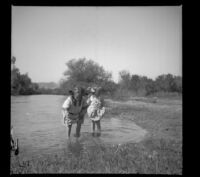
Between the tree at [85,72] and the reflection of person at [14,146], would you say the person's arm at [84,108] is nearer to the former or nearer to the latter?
the tree at [85,72]

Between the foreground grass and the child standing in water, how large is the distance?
0.66ft

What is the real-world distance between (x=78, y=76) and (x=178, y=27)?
2.10 metres

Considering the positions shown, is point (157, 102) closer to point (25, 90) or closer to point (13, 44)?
point (25, 90)

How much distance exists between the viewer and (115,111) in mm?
4898

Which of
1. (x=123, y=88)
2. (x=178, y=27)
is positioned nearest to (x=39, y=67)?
(x=123, y=88)

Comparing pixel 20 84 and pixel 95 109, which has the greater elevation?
pixel 20 84

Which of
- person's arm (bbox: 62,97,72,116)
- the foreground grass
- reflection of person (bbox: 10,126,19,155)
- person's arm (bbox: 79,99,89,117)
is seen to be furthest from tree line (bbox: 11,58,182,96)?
reflection of person (bbox: 10,126,19,155)


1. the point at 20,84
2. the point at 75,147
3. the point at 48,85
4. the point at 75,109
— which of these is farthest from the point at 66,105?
the point at 20,84

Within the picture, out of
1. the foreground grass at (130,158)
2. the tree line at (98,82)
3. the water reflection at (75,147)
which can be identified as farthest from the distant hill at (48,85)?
the foreground grass at (130,158)

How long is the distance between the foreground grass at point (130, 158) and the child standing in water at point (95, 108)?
0.20 metres

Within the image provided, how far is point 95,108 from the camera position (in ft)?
15.8

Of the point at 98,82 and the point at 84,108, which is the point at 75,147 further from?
the point at 98,82

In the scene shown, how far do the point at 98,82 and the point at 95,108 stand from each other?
1.66 ft

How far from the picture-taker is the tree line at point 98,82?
473cm
